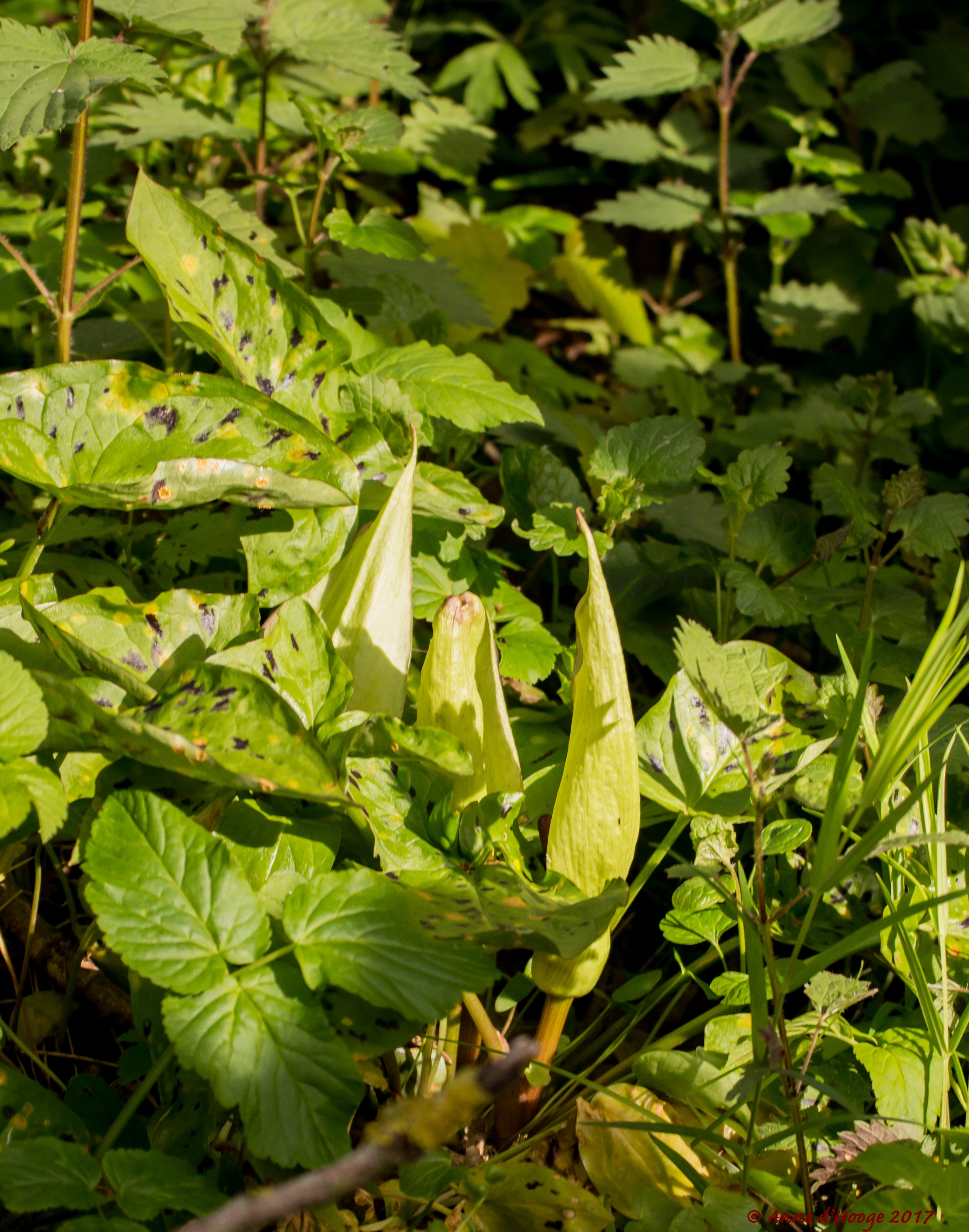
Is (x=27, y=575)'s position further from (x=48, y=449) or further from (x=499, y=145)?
(x=499, y=145)

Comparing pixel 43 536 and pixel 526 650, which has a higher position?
pixel 43 536

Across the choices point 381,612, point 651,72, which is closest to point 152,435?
point 381,612

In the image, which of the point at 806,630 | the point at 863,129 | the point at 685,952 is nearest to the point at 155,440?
the point at 685,952

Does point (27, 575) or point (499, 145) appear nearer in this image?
point (27, 575)

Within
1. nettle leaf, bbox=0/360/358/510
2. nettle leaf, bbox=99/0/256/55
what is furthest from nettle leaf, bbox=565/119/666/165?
nettle leaf, bbox=0/360/358/510

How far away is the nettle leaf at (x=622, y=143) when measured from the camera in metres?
2.52

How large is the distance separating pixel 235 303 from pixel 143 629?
0.48 metres

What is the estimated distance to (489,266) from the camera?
8.16 feet

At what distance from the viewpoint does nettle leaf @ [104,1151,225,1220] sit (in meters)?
0.75

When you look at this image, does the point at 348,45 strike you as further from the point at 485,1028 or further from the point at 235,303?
the point at 485,1028

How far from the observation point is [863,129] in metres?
3.06

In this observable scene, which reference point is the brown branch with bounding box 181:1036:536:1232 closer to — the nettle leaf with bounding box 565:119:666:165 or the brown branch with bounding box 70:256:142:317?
the brown branch with bounding box 70:256:142:317

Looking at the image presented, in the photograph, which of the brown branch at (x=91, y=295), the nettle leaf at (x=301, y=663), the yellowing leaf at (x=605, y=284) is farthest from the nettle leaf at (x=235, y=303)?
the yellowing leaf at (x=605, y=284)

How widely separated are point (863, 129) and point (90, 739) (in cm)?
316
